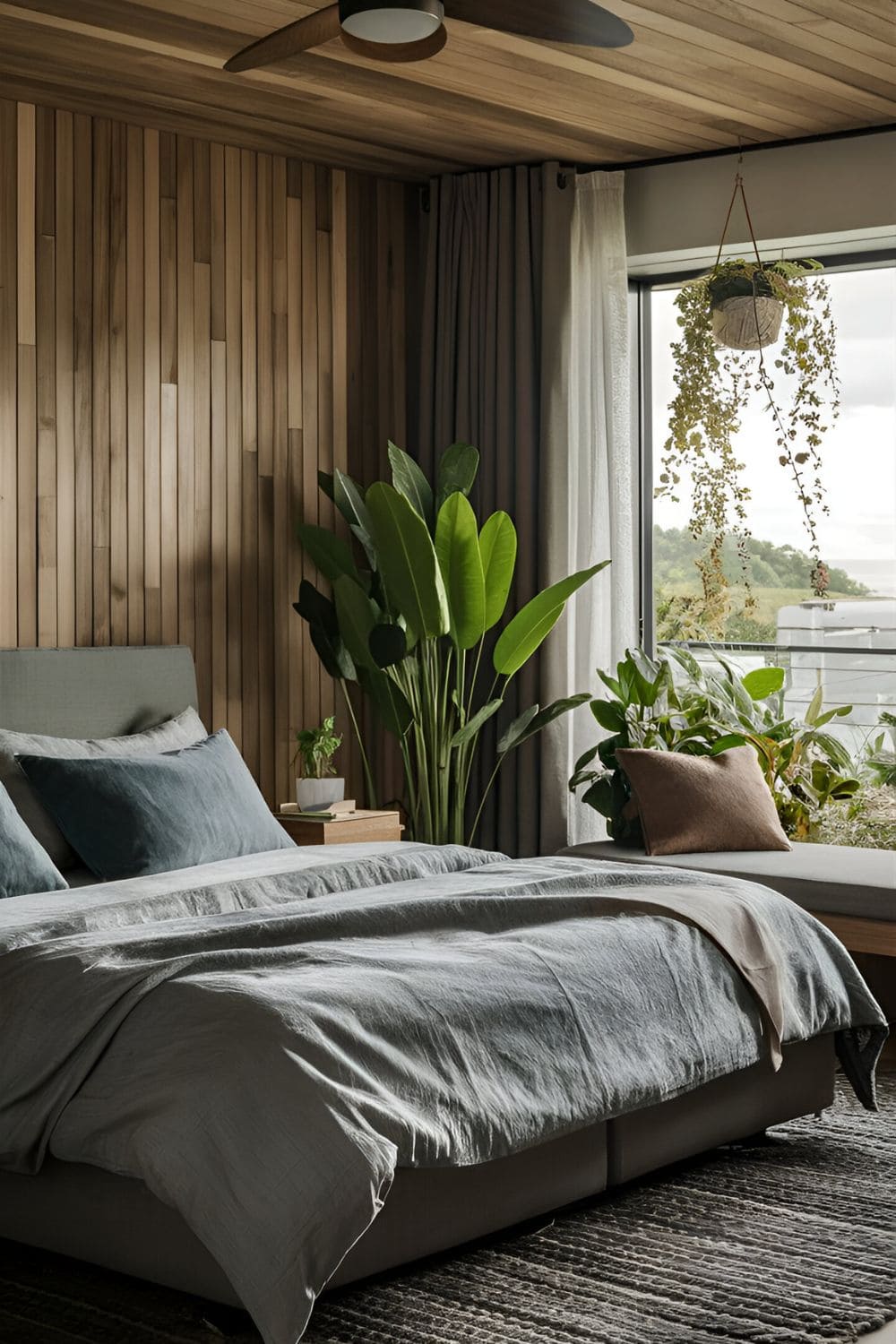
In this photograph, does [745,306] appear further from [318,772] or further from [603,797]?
[318,772]

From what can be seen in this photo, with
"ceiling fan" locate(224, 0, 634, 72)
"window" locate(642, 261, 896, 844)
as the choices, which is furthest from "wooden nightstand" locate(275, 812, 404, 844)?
"ceiling fan" locate(224, 0, 634, 72)

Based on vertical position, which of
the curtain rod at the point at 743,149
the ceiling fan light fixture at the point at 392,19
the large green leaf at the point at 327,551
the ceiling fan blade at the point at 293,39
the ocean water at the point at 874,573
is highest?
the curtain rod at the point at 743,149

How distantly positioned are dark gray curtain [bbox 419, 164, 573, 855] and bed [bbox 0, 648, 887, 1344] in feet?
6.13

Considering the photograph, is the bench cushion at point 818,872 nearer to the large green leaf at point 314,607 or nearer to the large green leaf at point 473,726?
the large green leaf at point 473,726

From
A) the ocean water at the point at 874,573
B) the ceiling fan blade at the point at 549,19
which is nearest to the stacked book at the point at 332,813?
the ocean water at the point at 874,573

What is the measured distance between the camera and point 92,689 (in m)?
5.14

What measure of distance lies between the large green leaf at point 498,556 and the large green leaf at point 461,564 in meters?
0.09

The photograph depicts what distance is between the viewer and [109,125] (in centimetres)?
538

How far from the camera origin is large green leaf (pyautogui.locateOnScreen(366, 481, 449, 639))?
549cm

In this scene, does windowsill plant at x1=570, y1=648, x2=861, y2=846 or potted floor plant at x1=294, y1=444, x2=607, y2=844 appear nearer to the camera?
potted floor plant at x1=294, y1=444, x2=607, y2=844

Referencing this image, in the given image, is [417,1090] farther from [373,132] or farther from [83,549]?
[373,132]

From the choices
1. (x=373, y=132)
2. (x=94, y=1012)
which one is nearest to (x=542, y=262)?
(x=373, y=132)

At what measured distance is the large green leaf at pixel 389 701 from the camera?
5789mm

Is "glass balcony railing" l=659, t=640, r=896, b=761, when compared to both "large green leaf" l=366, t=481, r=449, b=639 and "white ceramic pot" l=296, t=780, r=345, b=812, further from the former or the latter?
"white ceramic pot" l=296, t=780, r=345, b=812
